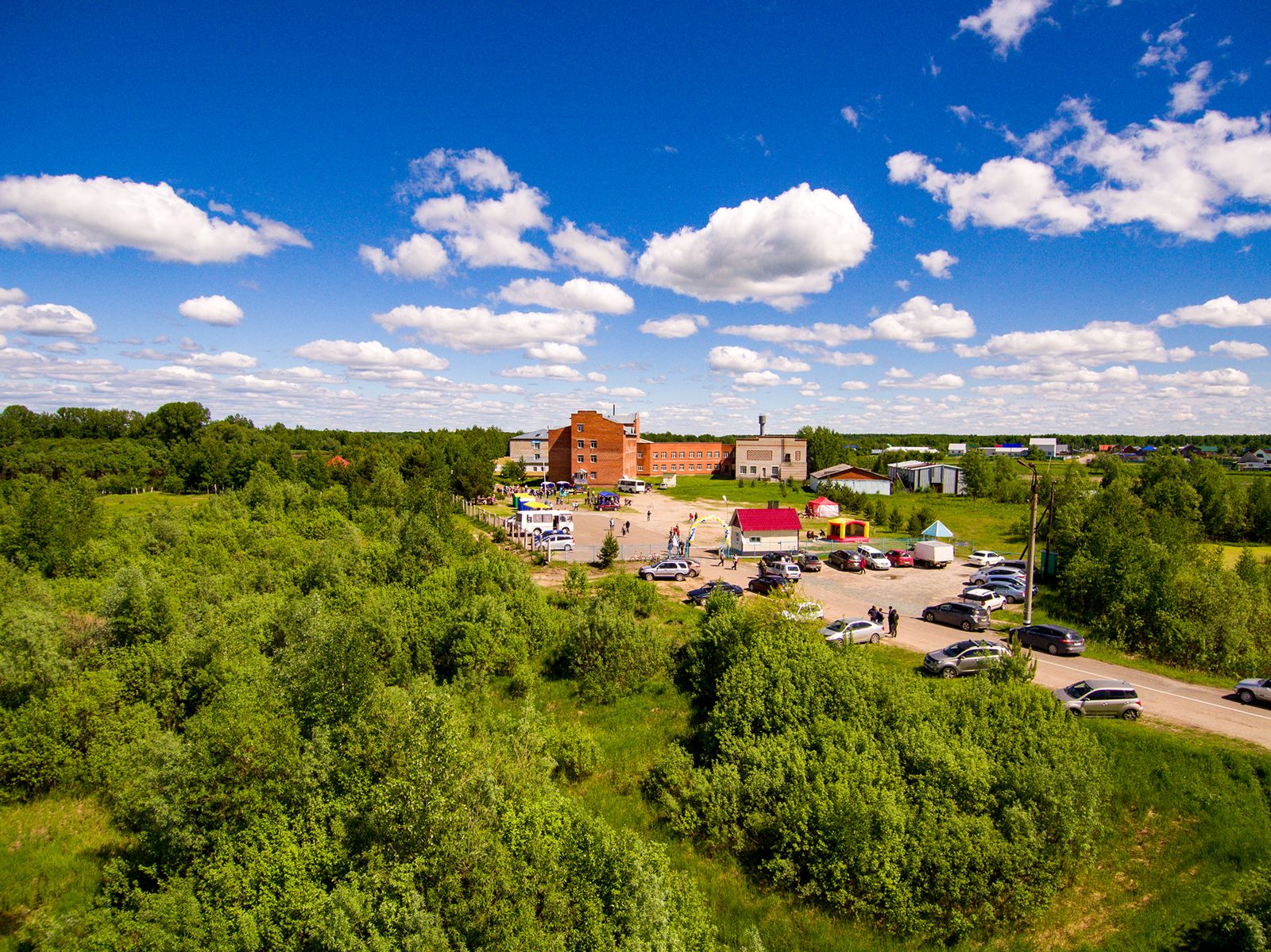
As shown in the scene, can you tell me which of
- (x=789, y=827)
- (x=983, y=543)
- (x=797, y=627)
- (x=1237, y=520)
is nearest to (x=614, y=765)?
(x=789, y=827)

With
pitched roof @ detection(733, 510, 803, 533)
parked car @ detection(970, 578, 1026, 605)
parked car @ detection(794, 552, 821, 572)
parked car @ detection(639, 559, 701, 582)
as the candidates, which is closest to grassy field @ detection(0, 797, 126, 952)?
parked car @ detection(639, 559, 701, 582)

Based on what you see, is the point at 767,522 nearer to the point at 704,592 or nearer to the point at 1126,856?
the point at 704,592

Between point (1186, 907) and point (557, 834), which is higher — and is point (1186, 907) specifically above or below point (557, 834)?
below

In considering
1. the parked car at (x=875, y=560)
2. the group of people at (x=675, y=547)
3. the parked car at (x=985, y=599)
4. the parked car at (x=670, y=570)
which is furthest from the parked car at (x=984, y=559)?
the group of people at (x=675, y=547)

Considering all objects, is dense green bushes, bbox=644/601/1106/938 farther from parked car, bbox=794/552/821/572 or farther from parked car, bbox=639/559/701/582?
parked car, bbox=794/552/821/572

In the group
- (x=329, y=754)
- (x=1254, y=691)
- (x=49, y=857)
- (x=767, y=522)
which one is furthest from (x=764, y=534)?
(x=49, y=857)

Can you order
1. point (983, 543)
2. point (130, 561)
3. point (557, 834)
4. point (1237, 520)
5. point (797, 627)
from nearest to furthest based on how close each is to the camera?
point (557, 834), point (797, 627), point (130, 561), point (983, 543), point (1237, 520)

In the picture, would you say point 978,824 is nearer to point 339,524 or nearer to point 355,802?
point 355,802
